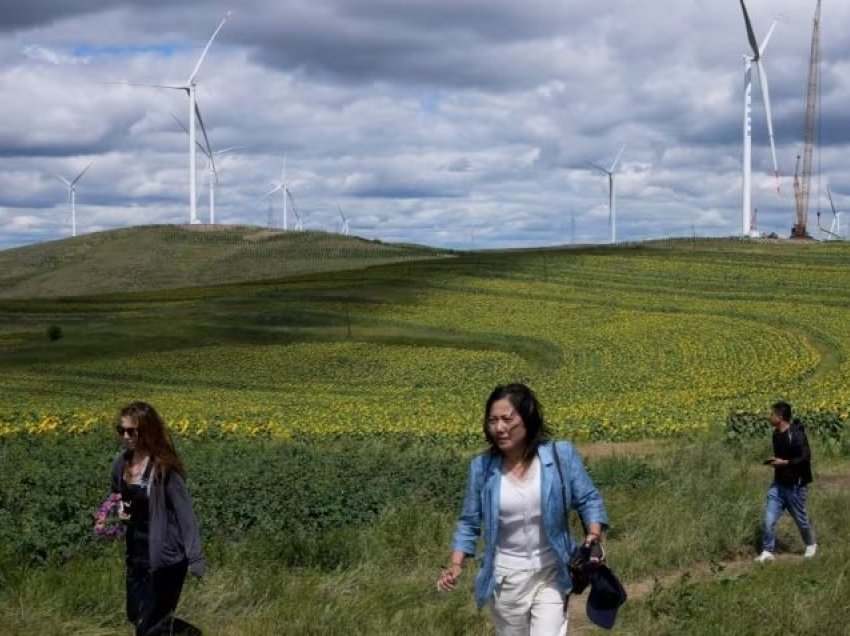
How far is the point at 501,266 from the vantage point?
3086 inches

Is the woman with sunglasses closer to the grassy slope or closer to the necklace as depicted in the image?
the necklace

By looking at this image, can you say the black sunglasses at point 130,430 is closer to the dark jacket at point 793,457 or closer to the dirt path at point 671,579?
the dirt path at point 671,579

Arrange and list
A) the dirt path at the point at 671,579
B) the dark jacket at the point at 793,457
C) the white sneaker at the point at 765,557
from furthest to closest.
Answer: the dark jacket at the point at 793,457, the white sneaker at the point at 765,557, the dirt path at the point at 671,579

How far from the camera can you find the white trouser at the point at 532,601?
22.4 ft

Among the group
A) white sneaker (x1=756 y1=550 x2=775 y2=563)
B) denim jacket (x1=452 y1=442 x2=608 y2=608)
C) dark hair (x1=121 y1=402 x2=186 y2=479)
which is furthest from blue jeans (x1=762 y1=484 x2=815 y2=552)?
dark hair (x1=121 y1=402 x2=186 y2=479)

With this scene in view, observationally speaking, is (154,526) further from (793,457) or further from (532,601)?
(793,457)

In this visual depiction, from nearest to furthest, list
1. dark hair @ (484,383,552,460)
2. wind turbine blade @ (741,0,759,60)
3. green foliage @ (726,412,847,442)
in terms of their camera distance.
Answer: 1. dark hair @ (484,383,552,460)
2. green foliage @ (726,412,847,442)
3. wind turbine blade @ (741,0,759,60)

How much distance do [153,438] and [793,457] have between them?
25.6 ft

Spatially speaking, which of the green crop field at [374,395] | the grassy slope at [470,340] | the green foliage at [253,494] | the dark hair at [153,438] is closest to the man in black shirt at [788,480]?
the green crop field at [374,395]

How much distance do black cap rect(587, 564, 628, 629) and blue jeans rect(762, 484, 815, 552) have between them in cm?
692

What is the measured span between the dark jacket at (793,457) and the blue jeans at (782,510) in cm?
9

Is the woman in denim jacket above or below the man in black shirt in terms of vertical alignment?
above

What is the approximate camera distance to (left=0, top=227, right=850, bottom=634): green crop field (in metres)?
9.79

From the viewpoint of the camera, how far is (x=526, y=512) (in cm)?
678
